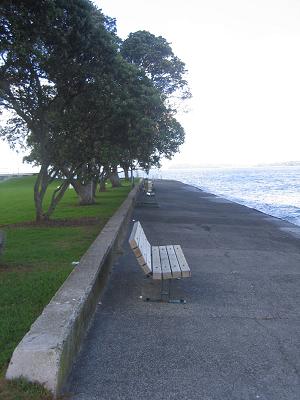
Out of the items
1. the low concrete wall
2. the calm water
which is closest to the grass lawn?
the low concrete wall

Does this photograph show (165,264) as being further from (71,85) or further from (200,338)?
(71,85)

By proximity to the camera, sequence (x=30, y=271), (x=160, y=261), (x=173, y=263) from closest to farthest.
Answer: (x=173, y=263)
(x=160, y=261)
(x=30, y=271)

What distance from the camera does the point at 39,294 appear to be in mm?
5750

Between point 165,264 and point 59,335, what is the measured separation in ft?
9.17

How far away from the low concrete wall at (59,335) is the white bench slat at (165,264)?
2.82 feet

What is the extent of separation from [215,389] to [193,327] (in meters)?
1.41

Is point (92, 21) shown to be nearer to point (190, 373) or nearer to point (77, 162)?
point (77, 162)

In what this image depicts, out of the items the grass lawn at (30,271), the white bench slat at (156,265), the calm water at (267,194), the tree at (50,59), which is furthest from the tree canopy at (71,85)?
the calm water at (267,194)

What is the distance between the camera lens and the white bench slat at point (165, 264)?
229 inches

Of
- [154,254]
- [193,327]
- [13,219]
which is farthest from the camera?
[13,219]

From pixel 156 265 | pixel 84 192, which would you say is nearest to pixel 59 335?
pixel 156 265

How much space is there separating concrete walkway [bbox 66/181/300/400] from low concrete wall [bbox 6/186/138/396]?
197 millimetres

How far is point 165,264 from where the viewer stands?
6316 mm

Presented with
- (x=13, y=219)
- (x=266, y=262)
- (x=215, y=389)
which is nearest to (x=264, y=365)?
(x=215, y=389)
